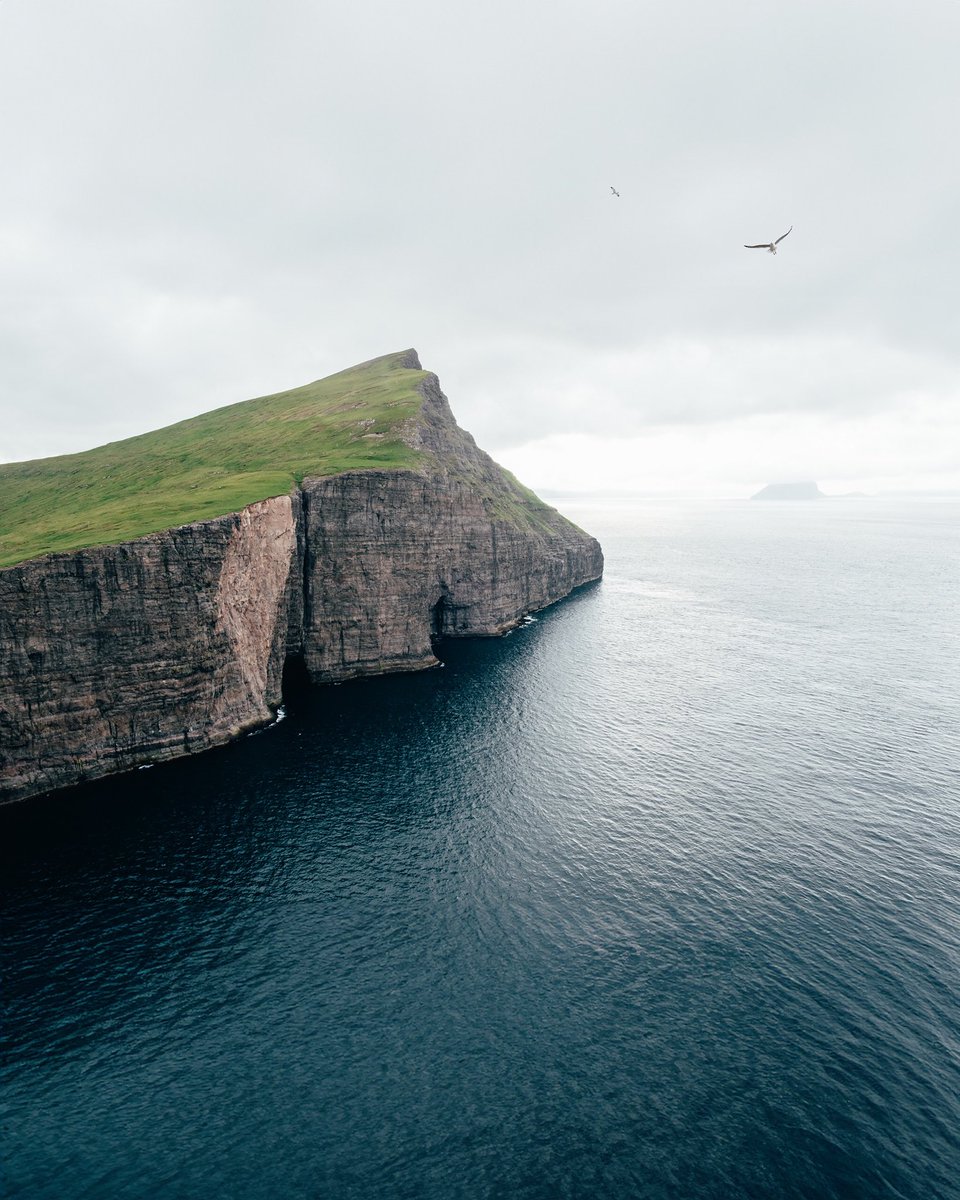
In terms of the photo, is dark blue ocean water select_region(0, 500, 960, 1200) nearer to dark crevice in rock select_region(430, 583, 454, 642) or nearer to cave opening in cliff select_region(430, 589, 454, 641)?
dark crevice in rock select_region(430, 583, 454, 642)

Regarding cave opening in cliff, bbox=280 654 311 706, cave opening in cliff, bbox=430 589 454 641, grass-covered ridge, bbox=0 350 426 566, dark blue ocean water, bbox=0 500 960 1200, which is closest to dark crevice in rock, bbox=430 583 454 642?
cave opening in cliff, bbox=430 589 454 641

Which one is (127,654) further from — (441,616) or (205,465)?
(441,616)

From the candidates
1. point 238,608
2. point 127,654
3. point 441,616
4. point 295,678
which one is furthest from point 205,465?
point 127,654

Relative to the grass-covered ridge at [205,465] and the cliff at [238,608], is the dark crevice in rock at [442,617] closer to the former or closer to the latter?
the cliff at [238,608]

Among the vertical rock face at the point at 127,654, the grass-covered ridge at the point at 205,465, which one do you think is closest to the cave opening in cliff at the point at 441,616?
the grass-covered ridge at the point at 205,465

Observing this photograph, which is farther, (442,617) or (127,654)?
(442,617)
